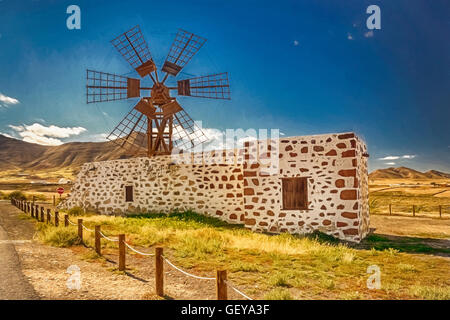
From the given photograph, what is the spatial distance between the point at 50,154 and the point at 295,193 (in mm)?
117856

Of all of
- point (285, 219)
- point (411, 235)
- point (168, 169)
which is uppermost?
point (168, 169)

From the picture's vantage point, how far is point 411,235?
10969 mm

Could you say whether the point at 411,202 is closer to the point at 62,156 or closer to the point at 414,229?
the point at 414,229

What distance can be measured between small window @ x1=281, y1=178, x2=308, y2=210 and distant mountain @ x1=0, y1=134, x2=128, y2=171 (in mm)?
86447

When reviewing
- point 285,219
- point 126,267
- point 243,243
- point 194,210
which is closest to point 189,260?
point 126,267

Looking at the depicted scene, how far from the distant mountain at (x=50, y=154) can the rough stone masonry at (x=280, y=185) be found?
81.9 meters

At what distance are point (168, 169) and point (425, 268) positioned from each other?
10.8 m

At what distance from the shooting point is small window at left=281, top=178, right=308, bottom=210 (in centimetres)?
1034

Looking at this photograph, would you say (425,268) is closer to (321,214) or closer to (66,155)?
(321,214)

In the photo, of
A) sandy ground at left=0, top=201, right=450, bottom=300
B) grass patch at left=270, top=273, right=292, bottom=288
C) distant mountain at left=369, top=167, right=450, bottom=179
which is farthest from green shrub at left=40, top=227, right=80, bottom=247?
distant mountain at left=369, top=167, right=450, bottom=179

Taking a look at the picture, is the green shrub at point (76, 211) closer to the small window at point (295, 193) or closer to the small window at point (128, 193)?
the small window at point (128, 193)

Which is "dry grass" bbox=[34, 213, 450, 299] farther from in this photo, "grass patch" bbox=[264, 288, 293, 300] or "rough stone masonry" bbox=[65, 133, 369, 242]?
"rough stone masonry" bbox=[65, 133, 369, 242]

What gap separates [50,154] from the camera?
109438 millimetres

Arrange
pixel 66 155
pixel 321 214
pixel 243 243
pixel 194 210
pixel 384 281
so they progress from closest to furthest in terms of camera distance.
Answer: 1. pixel 384 281
2. pixel 243 243
3. pixel 321 214
4. pixel 194 210
5. pixel 66 155
